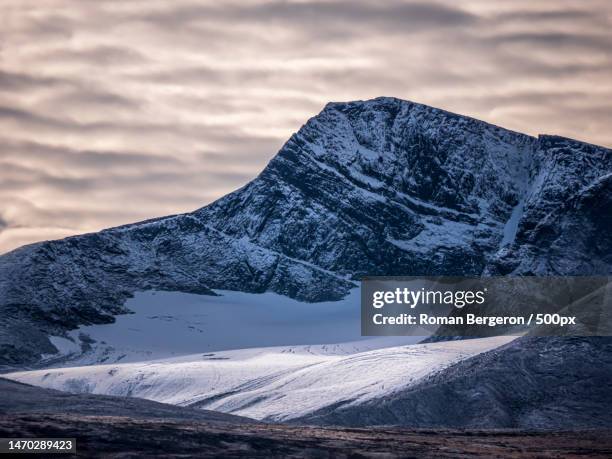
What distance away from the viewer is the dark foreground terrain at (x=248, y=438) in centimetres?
9344

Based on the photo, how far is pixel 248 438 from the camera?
98750mm

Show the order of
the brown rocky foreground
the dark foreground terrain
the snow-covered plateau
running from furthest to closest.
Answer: the snow-covered plateau < the dark foreground terrain < the brown rocky foreground

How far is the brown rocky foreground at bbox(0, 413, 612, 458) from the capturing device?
92.9 metres

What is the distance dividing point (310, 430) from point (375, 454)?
19839mm

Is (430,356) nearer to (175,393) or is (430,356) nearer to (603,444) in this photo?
(175,393)

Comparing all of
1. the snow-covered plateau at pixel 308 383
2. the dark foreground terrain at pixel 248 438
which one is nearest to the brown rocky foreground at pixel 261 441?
the dark foreground terrain at pixel 248 438

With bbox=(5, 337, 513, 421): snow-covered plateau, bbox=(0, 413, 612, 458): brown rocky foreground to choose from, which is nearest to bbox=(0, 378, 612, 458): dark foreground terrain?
bbox=(0, 413, 612, 458): brown rocky foreground

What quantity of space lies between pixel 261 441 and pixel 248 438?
1487 mm

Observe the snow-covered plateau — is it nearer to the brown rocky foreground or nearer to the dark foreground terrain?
the dark foreground terrain

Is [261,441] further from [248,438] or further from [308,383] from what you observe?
[308,383]

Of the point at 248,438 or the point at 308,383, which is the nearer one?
the point at 248,438

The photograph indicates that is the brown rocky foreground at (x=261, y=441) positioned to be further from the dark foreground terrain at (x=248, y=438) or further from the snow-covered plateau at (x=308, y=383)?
the snow-covered plateau at (x=308, y=383)

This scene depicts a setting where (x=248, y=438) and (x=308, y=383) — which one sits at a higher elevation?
(x=308, y=383)

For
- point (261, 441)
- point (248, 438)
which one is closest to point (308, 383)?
point (248, 438)
